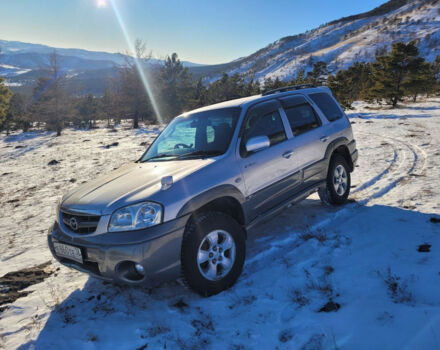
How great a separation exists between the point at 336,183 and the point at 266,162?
78.3 inches

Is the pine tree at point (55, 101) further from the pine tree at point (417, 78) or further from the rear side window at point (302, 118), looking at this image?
the pine tree at point (417, 78)

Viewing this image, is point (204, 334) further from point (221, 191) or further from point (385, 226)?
point (385, 226)

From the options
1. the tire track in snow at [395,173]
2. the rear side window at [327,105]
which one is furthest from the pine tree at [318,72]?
the rear side window at [327,105]

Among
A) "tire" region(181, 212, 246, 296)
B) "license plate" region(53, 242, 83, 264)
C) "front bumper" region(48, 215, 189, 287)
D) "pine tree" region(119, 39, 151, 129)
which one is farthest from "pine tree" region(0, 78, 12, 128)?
"tire" region(181, 212, 246, 296)

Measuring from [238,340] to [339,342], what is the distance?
785 mm

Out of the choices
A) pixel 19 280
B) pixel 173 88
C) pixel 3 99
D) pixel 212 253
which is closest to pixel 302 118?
pixel 212 253

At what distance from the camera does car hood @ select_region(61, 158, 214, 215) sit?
9.10ft

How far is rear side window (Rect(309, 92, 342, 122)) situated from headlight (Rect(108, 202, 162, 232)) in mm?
3506

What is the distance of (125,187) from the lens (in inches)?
120

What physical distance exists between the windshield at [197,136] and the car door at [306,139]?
3.22 ft

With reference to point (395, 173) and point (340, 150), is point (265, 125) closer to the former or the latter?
point (340, 150)

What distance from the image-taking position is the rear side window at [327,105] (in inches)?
196

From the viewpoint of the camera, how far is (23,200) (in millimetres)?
7762

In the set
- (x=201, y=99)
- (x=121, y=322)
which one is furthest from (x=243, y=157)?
(x=201, y=99)
